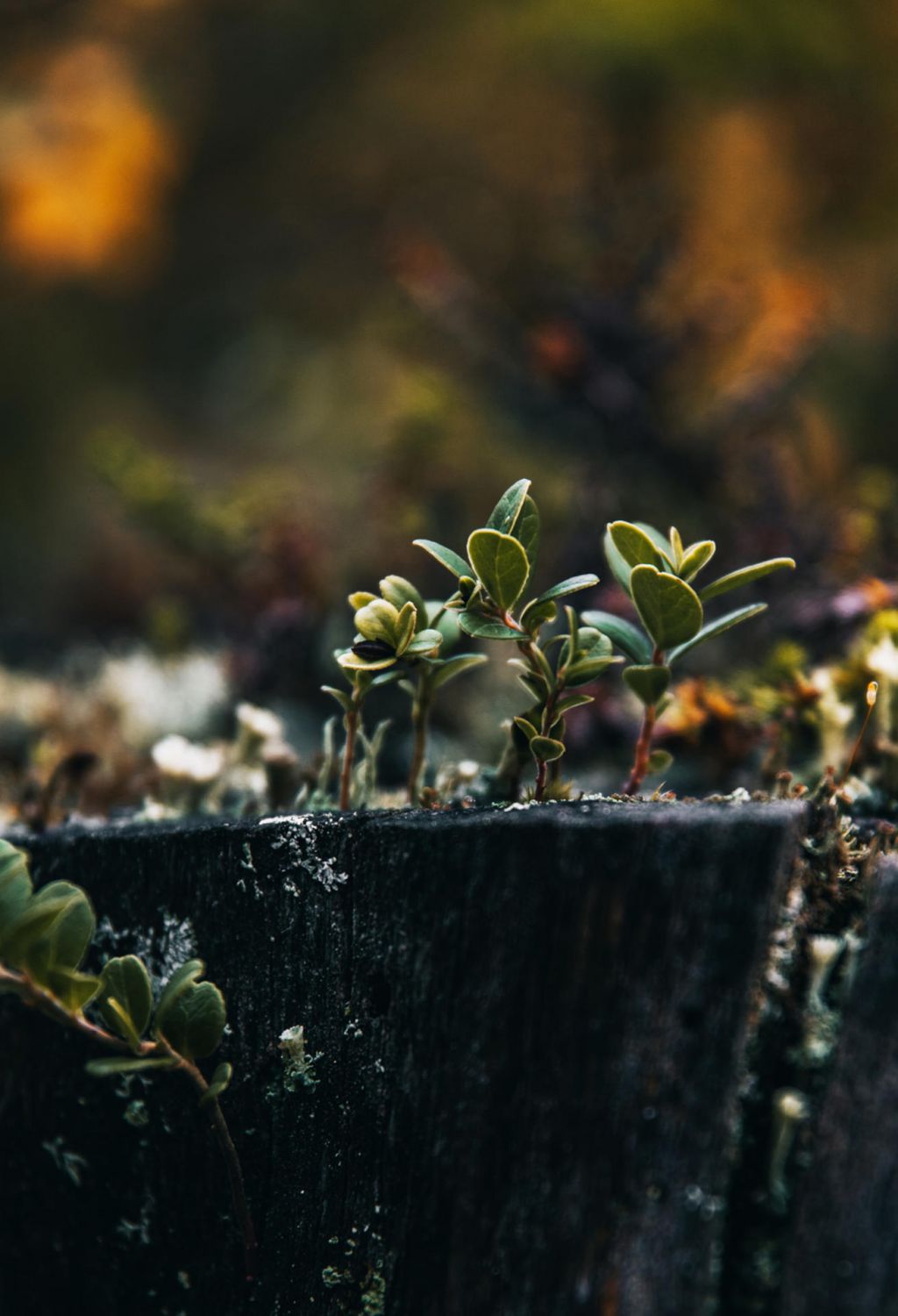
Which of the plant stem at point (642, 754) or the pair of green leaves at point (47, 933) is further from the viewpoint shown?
the plant stem at point (642, 754)

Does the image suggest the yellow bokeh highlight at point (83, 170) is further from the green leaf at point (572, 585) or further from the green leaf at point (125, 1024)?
the green leaf at point (125, 1024)

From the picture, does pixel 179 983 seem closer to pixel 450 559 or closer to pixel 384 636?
pixel 384 636

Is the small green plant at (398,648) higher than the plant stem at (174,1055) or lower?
higher

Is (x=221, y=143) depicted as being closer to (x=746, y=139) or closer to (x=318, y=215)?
(x=318, y=215)

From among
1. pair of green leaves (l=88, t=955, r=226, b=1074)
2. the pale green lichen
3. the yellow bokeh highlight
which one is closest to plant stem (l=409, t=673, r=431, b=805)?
pair of green leaves (l=88, t=955, r=226, b=1074)

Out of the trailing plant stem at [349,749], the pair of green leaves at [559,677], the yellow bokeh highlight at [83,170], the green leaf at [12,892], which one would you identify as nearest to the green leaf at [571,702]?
the pair of green leaves at [559,677]

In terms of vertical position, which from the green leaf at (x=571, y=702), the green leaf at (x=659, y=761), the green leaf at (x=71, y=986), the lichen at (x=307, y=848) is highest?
the green leaf at (x=571, y=702)

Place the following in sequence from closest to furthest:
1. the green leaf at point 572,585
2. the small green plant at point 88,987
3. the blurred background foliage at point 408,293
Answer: the small green plant at point 88,987 → the green leaf at point 572,585 → the blurred background foliage at point 408,293

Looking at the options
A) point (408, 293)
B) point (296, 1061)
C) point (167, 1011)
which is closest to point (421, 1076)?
point (296, 1061)
